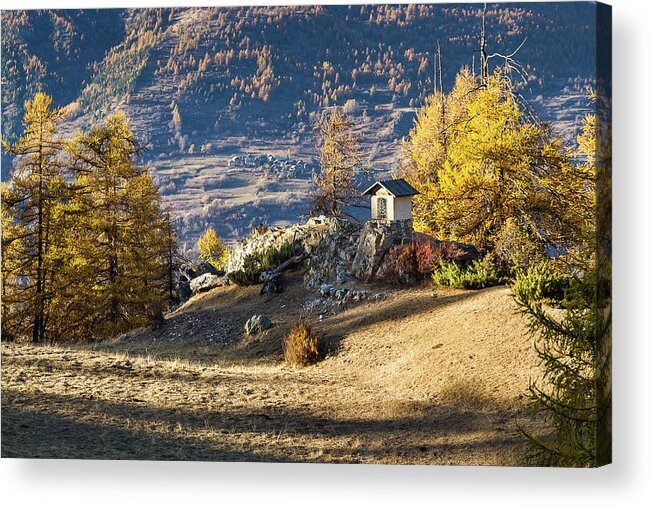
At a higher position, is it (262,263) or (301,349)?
(262,263)

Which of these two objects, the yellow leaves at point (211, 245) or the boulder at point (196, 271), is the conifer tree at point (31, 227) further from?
the boulder at point (196, 271)

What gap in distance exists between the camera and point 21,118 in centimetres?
1526

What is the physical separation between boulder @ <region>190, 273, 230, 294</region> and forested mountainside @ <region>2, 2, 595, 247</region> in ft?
4.65

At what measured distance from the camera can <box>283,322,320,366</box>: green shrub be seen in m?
15.4

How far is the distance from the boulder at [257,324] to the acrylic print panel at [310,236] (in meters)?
0.04

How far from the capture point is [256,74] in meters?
17.5

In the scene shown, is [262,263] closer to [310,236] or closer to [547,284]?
[310,236]

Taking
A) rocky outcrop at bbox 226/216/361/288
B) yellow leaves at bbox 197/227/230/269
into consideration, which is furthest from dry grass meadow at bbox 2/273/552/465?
yellow leaves at bbox 197/227/230/269

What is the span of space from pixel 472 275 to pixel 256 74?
5138 mm

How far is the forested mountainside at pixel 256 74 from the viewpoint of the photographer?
14.0 meters

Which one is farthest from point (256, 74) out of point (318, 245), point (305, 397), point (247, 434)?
point (247, 434)

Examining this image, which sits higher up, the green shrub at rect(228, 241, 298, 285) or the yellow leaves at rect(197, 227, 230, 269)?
the yellow leaves at rect(197, 227, 230, 269)

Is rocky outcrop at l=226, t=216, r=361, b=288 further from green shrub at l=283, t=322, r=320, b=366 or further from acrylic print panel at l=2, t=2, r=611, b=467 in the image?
green shrub at l=283, t=322, r=320, b=366

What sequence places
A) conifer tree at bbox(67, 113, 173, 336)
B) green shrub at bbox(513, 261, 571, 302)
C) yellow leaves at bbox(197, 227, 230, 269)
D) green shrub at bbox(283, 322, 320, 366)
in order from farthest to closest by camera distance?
yellow leaves at bbox(197, 227, 230, 269) → conifer tree at bbox(67, 113, 173, 336) → green shrub at bbox(283, 322, 320, 366) → green shrub at bbox(513, 261, 571, 302)
